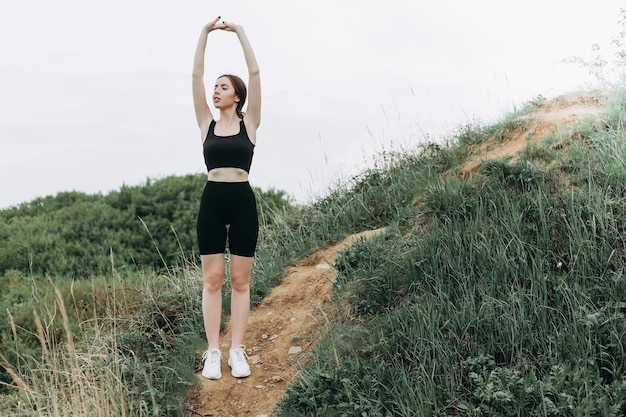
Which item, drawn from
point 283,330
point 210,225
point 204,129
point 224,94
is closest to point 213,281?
point 210,225

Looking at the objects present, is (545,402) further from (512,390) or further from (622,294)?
(622,294)

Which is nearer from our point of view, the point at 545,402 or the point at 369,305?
the point at 545,402

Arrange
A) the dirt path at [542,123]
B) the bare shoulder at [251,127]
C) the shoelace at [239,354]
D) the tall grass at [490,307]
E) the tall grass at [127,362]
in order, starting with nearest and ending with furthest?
the tall grass at [490,307] → the tall grass at [127,362] → the bare shoulder at [251,127] → the shoelace at [239,354] → the dirt path at [542,123]

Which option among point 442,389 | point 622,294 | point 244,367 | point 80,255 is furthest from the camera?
point 80,255

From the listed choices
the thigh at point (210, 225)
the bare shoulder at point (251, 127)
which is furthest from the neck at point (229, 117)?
the thigh at point (210, 225)

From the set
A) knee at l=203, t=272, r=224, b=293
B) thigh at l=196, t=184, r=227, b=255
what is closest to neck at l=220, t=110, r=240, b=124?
thigh at l=196, t=184, r=227, b=255

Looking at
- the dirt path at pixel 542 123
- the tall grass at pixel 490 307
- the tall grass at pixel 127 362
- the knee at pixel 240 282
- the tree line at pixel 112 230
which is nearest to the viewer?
the tall grass at pixel 490 307

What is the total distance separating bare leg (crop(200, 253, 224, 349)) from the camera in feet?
17.6

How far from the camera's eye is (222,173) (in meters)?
5.19

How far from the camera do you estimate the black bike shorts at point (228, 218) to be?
518 cm

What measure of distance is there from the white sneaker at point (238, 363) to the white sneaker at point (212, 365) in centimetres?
11

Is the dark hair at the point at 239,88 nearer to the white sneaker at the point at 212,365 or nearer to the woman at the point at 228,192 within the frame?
the woman at the point at 228,192

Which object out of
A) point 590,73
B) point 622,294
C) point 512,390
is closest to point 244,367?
point 512,390

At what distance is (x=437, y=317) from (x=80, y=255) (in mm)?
10069
